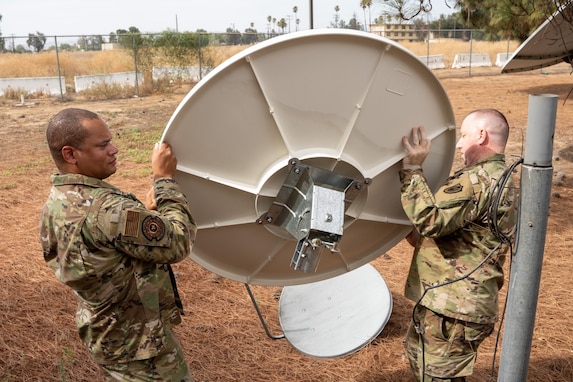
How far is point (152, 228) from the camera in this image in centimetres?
256

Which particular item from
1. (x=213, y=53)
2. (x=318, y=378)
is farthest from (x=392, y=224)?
(x=213, y=53)

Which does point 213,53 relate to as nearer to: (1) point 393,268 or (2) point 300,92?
(1) point 393,268

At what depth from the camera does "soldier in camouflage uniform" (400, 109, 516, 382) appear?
3053mm

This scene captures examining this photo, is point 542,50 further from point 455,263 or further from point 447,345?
point 447,345

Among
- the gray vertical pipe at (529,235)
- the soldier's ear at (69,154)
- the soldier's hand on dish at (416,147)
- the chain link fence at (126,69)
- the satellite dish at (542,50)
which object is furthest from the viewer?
the chain link fence at (126,69)

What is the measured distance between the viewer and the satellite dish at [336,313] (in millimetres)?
4657

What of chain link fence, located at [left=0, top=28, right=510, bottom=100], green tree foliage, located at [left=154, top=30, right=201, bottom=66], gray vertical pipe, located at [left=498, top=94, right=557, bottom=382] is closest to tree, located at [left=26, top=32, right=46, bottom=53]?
chain link fence, located at [left=0, top=28, right=510, bottom=100]

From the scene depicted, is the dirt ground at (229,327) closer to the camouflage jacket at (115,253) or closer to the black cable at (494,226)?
the black cable at (494,226)

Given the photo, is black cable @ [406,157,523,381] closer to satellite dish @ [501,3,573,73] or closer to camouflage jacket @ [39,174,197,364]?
camouflage jacket @ [39,174,197,364]

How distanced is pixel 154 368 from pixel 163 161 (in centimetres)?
104

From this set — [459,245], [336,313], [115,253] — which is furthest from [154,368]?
[336,313]

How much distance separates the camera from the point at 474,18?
19062 millimetres

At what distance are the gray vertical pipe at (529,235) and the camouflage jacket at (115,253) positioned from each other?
1451 mm

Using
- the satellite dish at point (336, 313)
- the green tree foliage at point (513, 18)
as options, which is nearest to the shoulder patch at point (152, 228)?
the satellite dish at point (336, 313)
